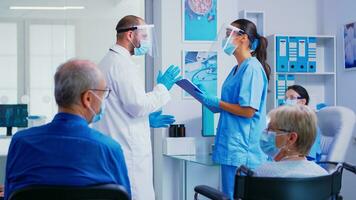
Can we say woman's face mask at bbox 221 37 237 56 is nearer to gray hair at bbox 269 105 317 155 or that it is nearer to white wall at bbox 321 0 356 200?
gray hair at bbox 269 105 317 155

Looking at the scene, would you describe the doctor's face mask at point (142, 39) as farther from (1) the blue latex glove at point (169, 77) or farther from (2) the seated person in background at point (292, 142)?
(2) the seated person in background at point (292, 142)

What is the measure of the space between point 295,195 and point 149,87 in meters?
2.46

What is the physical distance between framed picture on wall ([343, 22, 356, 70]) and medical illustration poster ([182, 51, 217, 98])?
52.4 inches

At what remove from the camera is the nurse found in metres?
2.56

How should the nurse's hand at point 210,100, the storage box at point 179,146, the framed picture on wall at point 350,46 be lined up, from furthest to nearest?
1. the framed picture on wall at point 350,46
2. the storage box at point 179,146
3. the nurse's hand at point 210,100

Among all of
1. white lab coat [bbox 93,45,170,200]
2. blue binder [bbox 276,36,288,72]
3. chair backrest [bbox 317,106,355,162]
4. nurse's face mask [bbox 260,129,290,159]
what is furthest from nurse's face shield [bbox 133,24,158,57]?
blue binder [bbox 276,36,288,72]

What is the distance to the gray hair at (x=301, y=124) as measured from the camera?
178 cm

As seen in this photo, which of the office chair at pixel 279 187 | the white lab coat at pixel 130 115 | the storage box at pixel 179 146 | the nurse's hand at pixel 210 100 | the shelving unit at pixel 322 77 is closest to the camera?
the office chair at pixel 279 187

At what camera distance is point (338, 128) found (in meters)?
3.03

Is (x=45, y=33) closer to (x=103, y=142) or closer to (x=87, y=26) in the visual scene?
(x=87, y=26)

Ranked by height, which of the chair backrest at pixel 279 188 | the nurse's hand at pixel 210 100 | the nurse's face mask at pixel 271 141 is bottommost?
the chair backrest at pixel 279 188

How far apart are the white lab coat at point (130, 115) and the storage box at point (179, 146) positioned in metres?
1.15

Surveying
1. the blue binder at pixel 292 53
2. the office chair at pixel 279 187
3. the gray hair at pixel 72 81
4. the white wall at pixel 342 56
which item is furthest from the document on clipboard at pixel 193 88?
the white wall at pixel 342 56

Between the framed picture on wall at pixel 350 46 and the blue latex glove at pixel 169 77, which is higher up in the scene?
the framed picture on wall at pixel 350 46
